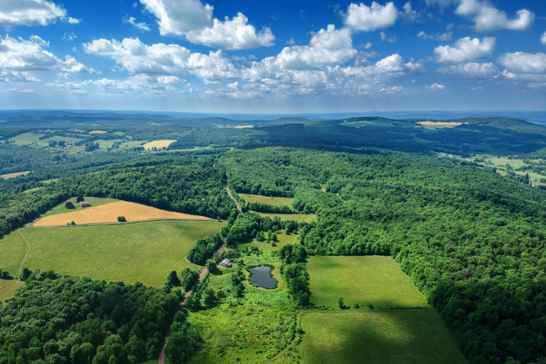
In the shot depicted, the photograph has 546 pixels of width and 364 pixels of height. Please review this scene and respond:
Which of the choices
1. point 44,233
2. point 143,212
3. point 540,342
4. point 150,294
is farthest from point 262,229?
point 540,342

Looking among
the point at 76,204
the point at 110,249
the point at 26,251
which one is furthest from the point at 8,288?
the point at 76,204

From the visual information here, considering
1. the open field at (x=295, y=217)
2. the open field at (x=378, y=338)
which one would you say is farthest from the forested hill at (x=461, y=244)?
the open field at (x=295, y=217)

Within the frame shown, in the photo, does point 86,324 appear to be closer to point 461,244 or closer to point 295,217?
point 295,217

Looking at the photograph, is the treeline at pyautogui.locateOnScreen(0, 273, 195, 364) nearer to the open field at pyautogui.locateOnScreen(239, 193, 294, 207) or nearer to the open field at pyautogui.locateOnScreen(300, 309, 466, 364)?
the open field at pyautogui.locateOnScreen(300, 309, 466, 364)

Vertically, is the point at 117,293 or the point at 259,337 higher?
the point at 117,293

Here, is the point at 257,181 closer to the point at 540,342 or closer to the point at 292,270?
the point at 292,270

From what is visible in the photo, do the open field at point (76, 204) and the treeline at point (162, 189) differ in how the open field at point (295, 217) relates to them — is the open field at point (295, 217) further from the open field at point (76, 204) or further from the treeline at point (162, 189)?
the open field at point (76, 204)

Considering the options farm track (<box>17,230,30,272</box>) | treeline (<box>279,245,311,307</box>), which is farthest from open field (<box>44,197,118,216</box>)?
treeline (<box>279,245,311,307</box>)
